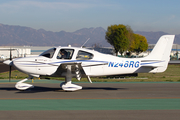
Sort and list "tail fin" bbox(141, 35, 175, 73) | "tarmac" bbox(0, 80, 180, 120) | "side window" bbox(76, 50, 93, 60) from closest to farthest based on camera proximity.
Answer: "tarmac" bbox(0, 80, 180, 120)
"side window" bbox(76, 50, 93, 60)
"tail fin" bbox(141, 35, 175, 73)

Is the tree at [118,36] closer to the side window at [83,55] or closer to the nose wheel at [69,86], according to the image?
the side window at [83,55]

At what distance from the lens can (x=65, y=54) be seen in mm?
11188

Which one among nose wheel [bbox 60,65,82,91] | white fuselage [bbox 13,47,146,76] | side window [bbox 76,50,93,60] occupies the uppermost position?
side window [bbox 76,50,93,60]

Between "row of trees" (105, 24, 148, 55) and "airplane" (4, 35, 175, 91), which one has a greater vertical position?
"row of trees" (105, 24, 148, 55)

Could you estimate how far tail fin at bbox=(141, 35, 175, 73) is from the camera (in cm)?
1172

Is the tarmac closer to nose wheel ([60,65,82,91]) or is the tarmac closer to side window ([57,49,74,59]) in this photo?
Answer: nose wheel ([60,65,82,91])

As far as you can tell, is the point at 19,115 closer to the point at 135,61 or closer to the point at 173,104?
the point at 173,104

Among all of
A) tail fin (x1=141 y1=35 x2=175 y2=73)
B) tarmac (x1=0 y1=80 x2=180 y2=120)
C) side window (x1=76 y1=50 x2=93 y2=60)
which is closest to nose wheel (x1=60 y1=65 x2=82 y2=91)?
side window (x1=76 y1=50 x2=93 y2=60)

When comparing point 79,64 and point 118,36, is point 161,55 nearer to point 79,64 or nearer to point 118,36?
point 79,64

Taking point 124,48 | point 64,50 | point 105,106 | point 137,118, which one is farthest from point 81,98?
point 124,48

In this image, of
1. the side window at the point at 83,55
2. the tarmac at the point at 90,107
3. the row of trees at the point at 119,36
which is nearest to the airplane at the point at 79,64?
the side window at the point at 83,55

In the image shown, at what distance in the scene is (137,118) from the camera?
21.7ft

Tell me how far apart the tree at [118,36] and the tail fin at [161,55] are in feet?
236

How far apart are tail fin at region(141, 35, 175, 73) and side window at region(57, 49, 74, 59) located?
12.0ft
